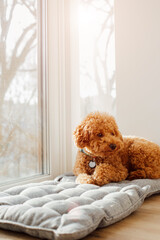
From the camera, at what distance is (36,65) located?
5.93 ft

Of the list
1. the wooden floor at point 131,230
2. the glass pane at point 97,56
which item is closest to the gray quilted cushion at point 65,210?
the wooden floor at point 131,230

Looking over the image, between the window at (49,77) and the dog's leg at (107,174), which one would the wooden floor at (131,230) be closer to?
the dog's leg at (107,174)

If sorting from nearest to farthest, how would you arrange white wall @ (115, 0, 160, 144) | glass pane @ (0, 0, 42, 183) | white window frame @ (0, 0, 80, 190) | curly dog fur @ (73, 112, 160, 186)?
curly dog fur @ (73, 112, 160, 186), glass pane @ (0, 0, 42, 183), white wall @ (115, 0, 160, 144), white window frame @ (0, 0, 80, 190)

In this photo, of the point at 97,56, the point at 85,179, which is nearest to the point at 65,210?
the point at 85,179

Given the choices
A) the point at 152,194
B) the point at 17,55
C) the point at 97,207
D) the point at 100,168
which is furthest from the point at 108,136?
the point at 17,55

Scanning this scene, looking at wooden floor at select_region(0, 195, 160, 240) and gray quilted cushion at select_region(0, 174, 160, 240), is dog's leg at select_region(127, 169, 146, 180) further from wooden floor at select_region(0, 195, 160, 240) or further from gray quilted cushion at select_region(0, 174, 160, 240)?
wooden floor at select_region(0, 195, 160, 240)

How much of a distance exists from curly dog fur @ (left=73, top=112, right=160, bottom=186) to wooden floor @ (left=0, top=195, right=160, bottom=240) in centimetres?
34

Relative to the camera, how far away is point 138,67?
179cm

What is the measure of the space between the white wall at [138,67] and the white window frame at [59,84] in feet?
1.12

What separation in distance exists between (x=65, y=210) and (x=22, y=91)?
92cm

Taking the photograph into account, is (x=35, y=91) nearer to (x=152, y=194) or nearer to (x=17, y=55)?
(x=17, y=55)

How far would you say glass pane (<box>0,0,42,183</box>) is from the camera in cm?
155

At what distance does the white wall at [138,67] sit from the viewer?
1.74 meters

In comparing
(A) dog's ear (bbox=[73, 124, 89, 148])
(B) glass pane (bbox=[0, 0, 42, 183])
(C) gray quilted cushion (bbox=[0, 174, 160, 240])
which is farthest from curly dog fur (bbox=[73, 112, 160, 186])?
(B) glass pane (bbox=[0, 0, 42, 183])
